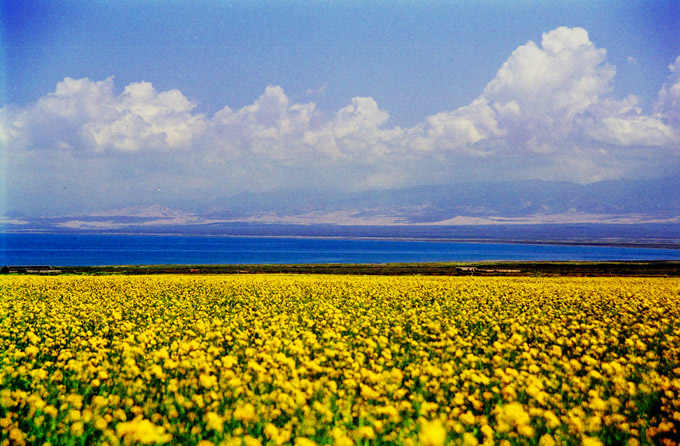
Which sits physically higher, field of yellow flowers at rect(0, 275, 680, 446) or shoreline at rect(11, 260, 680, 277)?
field of yellow flowers at rect(0, 275, 680, 446)

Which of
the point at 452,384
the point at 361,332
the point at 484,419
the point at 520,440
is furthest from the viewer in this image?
the point at 361,332

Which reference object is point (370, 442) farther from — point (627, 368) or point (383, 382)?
point (627, 368)

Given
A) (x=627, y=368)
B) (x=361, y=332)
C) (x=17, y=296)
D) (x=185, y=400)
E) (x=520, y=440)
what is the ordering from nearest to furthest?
1. (x=520, y=440)
2. (x=185, y=400)
3. (x=627, y=368)
4. (x=361, y=332)
5. (x=17, y=296)

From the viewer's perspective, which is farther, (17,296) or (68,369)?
(17,296)

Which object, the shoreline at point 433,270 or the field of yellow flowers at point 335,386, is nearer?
the field of yellow flowers at point 335,386

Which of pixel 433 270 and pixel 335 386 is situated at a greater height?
pixel 335 386

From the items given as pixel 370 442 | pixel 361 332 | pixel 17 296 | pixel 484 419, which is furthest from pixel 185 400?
pixel 17 296

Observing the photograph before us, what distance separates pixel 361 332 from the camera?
876 cm

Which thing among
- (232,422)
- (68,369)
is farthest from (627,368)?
(68,369)

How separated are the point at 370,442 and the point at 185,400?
2.08 m

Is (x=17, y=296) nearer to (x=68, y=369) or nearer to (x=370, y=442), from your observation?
(x=68, y=369)

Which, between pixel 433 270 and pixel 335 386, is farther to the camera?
pixel 433 270

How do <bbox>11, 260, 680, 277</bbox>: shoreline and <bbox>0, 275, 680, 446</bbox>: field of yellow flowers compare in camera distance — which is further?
<bbox>11, 260, 680, 277</bbox>: shoreline

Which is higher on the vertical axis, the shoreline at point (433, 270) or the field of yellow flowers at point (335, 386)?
the field of yellow flowers at point (335, 386)
